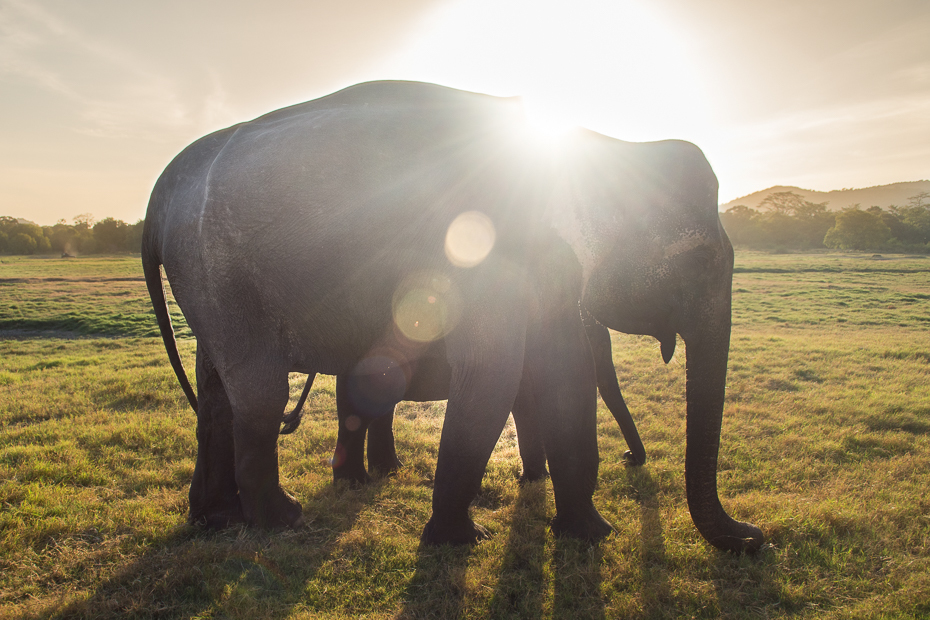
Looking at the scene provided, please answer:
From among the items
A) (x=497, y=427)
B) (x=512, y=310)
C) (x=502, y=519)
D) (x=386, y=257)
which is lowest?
(x=502, y=519)

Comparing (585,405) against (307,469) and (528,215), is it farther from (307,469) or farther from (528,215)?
(307,469)

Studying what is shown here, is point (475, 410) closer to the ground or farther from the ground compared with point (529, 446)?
Result: farther from the ground

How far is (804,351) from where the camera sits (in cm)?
1005

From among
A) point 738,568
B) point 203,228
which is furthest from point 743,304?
point 203,228

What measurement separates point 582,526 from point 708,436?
105 cm

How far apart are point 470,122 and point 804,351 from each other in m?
9.42

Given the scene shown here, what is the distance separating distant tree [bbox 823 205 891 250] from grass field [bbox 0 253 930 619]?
200 ft

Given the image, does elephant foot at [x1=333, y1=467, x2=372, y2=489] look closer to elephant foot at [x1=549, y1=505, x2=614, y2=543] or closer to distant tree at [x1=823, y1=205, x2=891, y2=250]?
elephant foot at [x1=549, y1=505, x2=614, y2=543]

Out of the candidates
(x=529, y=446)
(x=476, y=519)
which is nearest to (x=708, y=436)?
(x=529, y=446)

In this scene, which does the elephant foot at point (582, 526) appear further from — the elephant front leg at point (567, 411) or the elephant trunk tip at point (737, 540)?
the elephant trunk tip at point (737, 540)

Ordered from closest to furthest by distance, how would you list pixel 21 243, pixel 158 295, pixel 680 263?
pixel 680 263
pixel 158 295
pixel 21 243

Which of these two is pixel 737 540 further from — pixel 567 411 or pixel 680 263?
pixel 680 263

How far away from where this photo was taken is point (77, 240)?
84.9m

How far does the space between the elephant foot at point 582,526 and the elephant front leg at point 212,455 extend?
235cm
